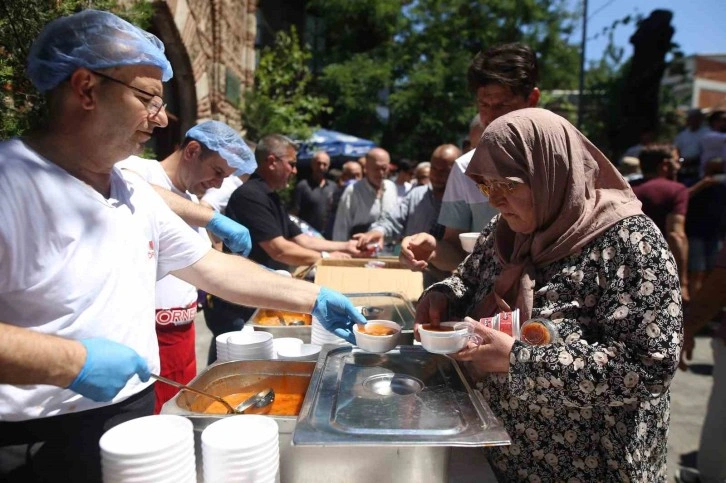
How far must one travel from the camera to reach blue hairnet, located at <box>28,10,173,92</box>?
1246mm

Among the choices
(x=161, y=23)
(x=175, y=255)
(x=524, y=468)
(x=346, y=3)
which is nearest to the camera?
(x=524, y=468)

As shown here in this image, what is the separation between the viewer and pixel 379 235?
3.98 metres

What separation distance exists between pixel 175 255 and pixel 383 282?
4.50 feet

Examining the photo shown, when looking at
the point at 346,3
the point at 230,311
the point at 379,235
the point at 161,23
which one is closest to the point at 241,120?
the point at 161,23

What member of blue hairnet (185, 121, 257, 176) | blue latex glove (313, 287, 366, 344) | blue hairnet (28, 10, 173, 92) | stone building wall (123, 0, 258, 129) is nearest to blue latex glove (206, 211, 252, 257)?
blue hairnet (185, 121, 257, 176)

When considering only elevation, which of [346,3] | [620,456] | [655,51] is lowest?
[620,456]

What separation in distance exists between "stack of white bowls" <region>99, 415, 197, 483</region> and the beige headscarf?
0.93 metres

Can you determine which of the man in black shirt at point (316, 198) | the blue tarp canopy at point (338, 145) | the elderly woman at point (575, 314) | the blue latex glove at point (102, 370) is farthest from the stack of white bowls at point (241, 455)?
the blue tarp canopy at point (338, 145)

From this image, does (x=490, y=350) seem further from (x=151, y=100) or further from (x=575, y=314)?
(x=151, y=100)

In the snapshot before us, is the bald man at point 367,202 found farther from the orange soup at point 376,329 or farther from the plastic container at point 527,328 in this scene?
the plastic container at point 527,328

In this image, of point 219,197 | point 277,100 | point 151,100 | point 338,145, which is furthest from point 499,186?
point 338,145

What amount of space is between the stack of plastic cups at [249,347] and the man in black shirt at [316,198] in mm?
5086

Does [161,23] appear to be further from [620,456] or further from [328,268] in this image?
[620,456]

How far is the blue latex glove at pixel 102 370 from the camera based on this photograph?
1036mm
